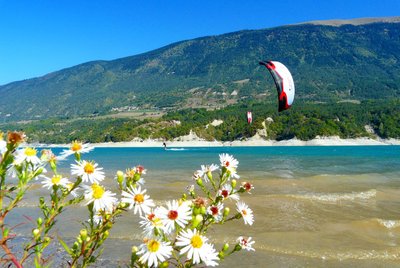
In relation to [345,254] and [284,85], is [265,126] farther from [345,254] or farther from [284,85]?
[345,254]

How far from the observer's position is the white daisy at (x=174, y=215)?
2.19 metres

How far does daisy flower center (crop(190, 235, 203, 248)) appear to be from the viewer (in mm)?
2123

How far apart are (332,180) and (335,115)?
418ft

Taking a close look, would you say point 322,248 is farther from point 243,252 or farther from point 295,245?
point 243,252

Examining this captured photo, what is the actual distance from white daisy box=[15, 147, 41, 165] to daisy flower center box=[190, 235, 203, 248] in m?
1.05

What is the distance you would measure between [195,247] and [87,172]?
32.6 inches

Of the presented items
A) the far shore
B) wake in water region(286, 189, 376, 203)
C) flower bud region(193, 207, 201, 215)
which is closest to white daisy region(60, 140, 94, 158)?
flower bud region(193, 207, 201, 215)

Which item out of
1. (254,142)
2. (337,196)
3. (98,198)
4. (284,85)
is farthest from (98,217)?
(254,142)

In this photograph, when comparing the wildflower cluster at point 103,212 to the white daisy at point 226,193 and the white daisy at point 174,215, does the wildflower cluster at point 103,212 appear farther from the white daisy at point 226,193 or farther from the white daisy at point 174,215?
the white daisy at point 226,193

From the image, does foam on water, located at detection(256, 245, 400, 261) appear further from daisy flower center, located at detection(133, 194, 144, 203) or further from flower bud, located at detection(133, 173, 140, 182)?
daisy flower center, located at detection(133, 194, 144, 203)

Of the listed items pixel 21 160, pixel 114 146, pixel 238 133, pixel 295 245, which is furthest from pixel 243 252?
pixel 114 146

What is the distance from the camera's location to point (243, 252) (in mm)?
9484

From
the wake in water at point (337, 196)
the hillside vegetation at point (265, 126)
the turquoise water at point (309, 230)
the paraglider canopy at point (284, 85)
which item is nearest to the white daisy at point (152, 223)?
the turquoise water at point (309, 230)

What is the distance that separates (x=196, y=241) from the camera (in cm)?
214
